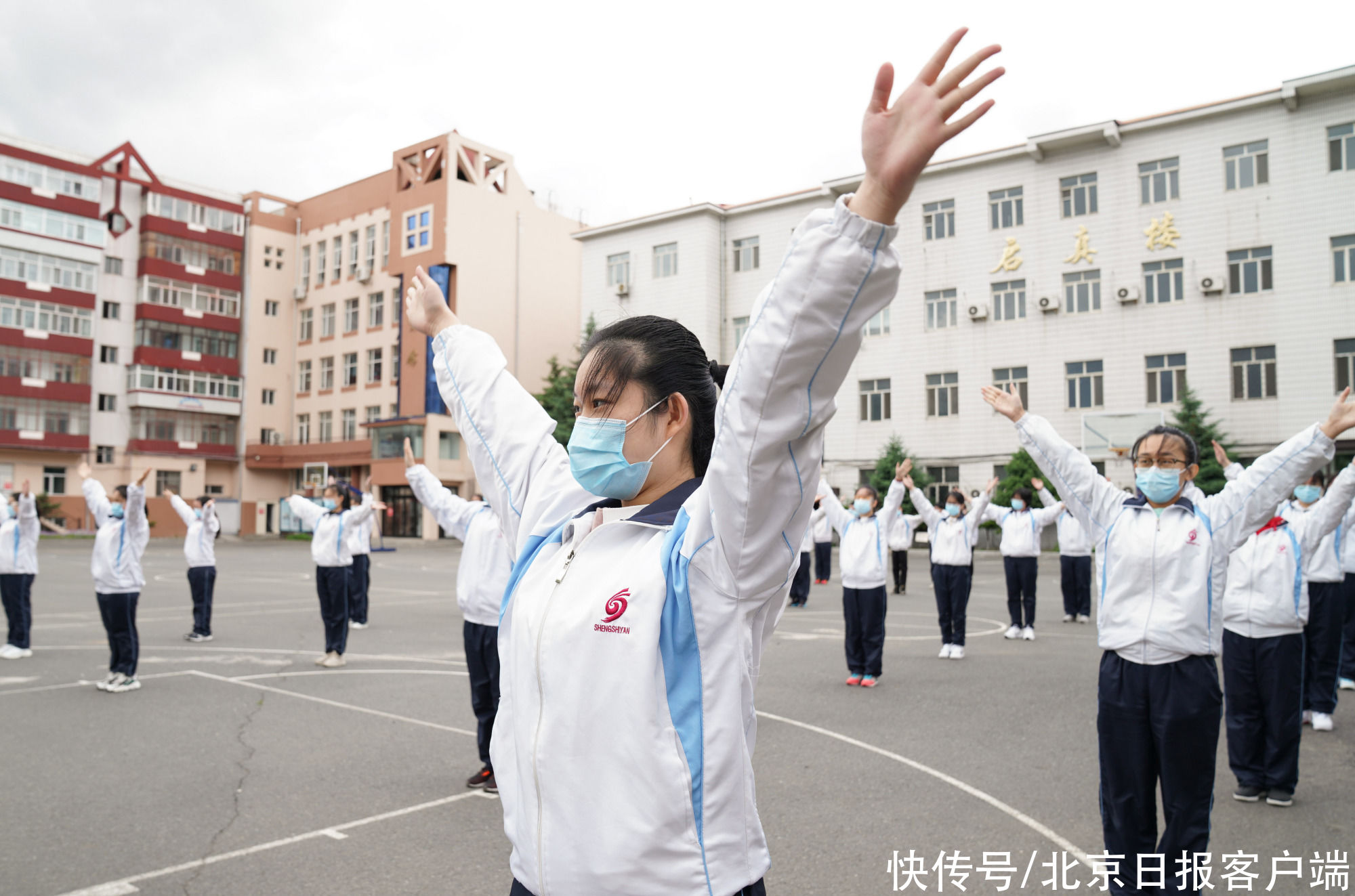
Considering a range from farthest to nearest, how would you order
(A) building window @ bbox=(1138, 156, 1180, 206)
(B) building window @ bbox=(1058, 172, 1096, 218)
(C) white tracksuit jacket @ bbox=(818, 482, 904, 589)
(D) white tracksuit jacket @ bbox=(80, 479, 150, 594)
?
1. (B) building window @ bbox=(1058, 172, 1096, 218)
2. (A) building window @ bbox=(1138, 156, 1180, 206)
3. (C) white tracksuit jacket @ bbox=(818, 482, 904, 589)
4. (D) white tracksuit jacket @ bbox=(80, 479, 150, 594)

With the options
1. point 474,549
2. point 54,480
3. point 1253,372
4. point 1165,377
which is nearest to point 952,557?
point 474,549

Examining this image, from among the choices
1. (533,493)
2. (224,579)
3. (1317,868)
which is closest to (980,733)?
(1317,868)

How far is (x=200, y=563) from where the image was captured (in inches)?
529

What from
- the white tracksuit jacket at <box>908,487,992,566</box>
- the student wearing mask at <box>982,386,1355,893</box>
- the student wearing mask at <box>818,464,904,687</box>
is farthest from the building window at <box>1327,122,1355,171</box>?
the student wearing mask at <box>982,386,1355,893</box>

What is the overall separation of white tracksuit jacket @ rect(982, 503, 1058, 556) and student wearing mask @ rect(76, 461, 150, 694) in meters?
11.2

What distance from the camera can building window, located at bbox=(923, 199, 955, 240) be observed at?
112ft

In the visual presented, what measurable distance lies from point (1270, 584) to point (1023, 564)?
7.74 meters

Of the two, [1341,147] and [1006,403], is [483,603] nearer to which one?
[1006,403]

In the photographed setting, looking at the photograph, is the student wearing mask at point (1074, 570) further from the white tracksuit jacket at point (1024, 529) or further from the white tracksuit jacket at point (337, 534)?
the white tracksuit jacket at point (337, 534)

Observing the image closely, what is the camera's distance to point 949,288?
112 ft

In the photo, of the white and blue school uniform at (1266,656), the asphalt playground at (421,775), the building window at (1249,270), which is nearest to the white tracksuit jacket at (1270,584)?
the white and blue school uniform at (1266,656)

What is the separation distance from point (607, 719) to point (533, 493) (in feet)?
Answer: 2.33

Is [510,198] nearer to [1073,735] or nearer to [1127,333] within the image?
[1127,333]

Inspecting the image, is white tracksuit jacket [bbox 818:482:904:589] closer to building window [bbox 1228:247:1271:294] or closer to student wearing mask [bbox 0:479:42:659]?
student wearing mask [bbox 0:479:42:659]
